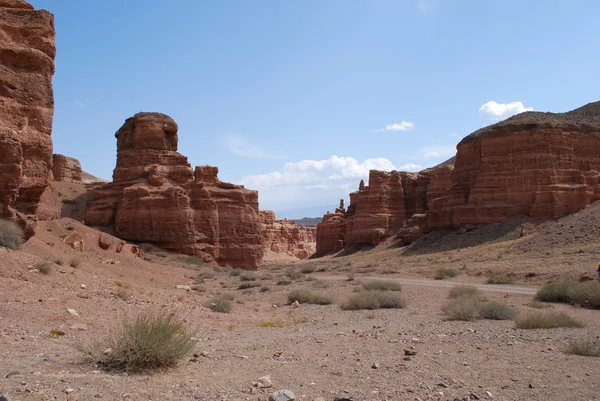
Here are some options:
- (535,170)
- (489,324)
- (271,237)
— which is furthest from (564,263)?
(271,237)

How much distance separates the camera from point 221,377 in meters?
6.25

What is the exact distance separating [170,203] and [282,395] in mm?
27278

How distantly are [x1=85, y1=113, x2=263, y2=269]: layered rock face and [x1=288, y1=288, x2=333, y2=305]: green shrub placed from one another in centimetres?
1485

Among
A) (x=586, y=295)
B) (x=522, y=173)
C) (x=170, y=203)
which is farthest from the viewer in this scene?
(x=522, y=173)

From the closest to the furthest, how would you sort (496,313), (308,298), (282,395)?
(282,395) < (496,313) < (308,298)

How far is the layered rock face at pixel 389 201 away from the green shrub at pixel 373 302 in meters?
48.7

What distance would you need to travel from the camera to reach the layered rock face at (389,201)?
6479 cm

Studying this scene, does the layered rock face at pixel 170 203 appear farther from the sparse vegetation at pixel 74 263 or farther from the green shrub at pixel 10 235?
the green shrub at pixel 10 235

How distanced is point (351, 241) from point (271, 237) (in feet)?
74.6

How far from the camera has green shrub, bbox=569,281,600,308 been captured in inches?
601

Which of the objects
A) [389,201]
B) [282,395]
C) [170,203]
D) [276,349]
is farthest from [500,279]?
[389,201]

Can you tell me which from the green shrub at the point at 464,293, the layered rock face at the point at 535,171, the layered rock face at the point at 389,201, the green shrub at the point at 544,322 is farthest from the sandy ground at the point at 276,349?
the layered rock face at the point at 389,201

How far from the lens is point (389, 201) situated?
68188 millimetres

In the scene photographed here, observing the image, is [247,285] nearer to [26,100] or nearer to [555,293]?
[26,100]
